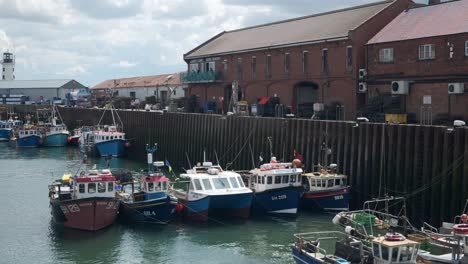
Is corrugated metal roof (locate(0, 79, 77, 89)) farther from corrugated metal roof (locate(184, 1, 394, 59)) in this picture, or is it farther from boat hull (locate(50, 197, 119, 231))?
boat hull (locate(50, 197, 119, 231))

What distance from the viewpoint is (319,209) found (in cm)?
3734

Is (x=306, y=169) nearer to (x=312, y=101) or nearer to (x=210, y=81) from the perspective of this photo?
(x=312, y=101)

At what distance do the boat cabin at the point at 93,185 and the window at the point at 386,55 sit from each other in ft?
76.8

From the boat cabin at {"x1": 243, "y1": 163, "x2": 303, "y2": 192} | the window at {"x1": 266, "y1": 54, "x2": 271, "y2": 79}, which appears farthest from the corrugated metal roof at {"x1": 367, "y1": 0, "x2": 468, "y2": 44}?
the boat cabin at {"x1": 243, "y1": 163, "x2": 303, "y2": 192}

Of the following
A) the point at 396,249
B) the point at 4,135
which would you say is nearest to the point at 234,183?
the point at 396,249

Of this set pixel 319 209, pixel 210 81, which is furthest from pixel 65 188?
pixel 210 81

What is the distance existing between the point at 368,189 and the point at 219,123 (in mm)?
20021

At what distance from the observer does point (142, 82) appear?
11756 centimetres

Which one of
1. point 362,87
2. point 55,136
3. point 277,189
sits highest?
point 362,87

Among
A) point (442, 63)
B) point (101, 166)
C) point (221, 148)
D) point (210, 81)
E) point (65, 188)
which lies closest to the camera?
point (65, 188)

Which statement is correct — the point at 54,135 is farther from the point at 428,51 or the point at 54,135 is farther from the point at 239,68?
the point at 428,51

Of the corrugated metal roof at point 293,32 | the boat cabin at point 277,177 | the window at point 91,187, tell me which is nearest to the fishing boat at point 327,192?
the boat cabin at point 277,177

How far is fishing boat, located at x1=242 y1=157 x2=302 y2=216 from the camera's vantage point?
36188 millimetres

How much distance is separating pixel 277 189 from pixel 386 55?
664 inches
